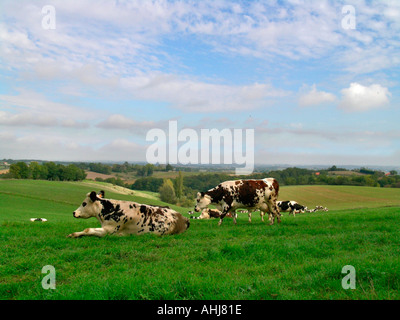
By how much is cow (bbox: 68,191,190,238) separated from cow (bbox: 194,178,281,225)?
4651mm

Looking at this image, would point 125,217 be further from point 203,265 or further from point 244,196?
point 244,196

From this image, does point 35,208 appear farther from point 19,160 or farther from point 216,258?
point 19,160

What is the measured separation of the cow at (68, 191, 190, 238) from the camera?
10125mm

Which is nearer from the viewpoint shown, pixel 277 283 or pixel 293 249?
pixel 277 283

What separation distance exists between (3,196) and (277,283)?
48.1m

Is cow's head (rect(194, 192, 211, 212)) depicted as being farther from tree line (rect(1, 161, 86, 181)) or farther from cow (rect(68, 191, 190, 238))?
tree line (rect(1, 161, 86, 181))

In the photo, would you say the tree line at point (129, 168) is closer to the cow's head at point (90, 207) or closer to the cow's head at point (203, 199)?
the cow's head at point (203, 199)

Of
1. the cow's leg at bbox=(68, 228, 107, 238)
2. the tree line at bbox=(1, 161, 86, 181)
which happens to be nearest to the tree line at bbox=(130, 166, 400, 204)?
the tree line at bbox=(1, 161, 86, 181)

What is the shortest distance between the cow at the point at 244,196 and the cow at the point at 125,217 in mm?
4651

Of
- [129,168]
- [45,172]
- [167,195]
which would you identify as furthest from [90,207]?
[129,168]

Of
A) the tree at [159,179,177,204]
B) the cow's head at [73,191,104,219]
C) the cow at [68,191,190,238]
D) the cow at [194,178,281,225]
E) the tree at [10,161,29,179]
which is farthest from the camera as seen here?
the tree at [159,179,177,204]

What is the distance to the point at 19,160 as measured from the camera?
266ft
